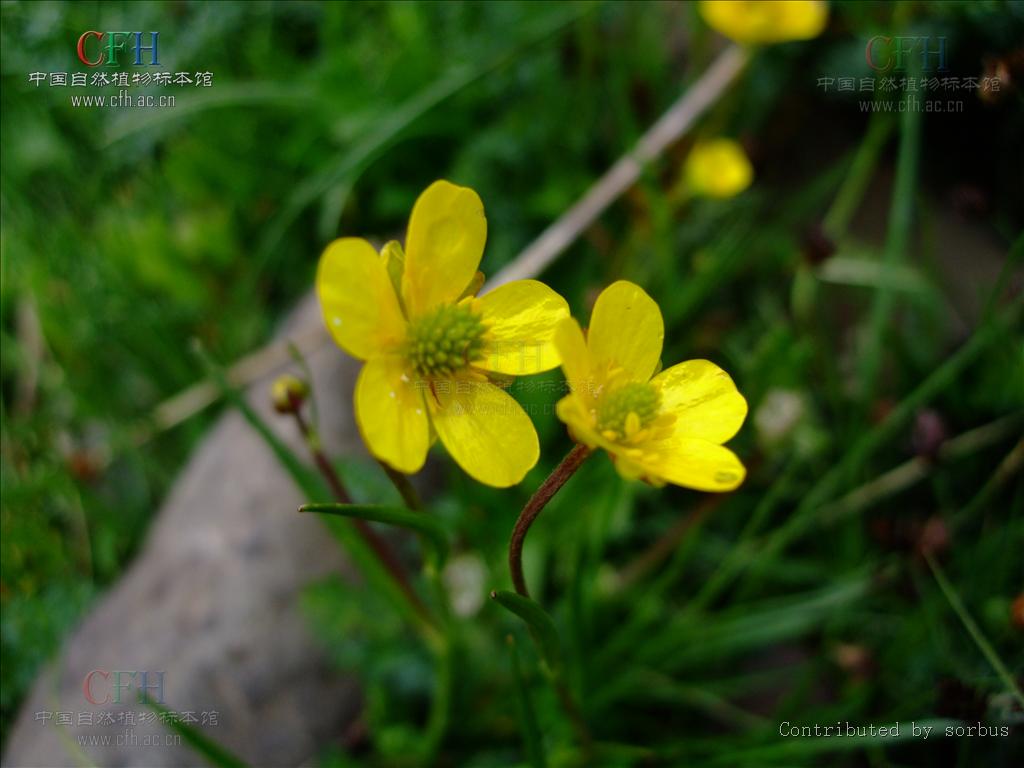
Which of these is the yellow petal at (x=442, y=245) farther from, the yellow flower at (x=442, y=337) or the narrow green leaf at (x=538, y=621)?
the narrow green leaf at (x=538, y=621)

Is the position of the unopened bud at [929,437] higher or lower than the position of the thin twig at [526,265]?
lower

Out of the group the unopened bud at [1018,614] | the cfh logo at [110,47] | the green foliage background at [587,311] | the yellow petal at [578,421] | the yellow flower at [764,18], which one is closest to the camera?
the yellow petal at [578,421]

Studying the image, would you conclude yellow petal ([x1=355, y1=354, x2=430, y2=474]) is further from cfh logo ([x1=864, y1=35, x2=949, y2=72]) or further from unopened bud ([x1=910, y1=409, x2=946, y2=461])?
cfh logo ([x1=864, y1=35, x2=949, y2=72])

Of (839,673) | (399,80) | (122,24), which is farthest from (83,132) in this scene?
(839,673)

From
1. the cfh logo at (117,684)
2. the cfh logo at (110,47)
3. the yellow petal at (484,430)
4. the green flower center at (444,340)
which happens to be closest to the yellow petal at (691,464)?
the yellow petal at (484,430)

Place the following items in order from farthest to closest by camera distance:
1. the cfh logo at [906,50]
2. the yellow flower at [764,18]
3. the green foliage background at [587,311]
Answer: the cfh logo at [906,50], the yellow flower at [764,18], the green foliage background at [587,311]

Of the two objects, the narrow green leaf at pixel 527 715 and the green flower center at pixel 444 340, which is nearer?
the green flower center at pixel 444 340

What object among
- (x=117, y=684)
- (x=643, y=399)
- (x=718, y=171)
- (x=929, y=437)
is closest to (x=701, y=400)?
(x=643, y=399)

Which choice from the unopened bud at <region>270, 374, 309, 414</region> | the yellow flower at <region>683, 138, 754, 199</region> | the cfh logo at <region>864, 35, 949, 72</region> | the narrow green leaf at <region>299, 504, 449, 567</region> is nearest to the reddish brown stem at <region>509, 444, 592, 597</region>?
the narrow green leaf at <region>299, 504, 449, 567</region>
